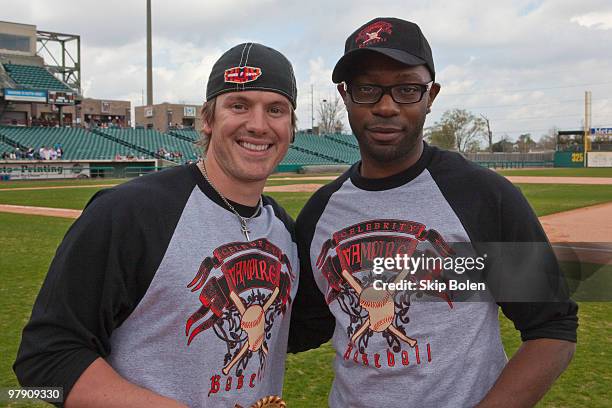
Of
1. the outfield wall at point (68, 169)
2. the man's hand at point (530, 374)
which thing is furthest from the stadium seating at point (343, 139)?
the man's hand at point (530, 374)

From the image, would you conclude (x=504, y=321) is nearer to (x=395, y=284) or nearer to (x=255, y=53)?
(x=395, y=284)

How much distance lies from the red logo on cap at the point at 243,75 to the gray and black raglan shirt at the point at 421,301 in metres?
0.62

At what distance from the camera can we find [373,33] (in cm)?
229

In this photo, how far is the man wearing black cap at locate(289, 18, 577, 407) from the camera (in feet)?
6.59

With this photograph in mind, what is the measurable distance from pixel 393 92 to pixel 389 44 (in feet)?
0.64

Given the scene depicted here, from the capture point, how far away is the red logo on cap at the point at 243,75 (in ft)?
7.16

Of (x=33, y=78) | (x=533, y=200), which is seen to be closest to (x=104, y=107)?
(x=33, y=78)

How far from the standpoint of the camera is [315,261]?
2398 millimetres

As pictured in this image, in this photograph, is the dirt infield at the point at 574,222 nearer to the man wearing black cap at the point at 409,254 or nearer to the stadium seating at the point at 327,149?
the man wearing black cap at the point at 409,254

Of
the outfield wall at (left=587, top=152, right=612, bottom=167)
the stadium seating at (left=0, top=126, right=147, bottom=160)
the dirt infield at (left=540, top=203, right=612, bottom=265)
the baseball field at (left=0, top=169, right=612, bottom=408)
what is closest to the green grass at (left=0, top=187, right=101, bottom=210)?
the baseball field at (left=0, top=169, right=612, bottom=408)

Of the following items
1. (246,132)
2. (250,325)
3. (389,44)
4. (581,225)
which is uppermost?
(389,44)

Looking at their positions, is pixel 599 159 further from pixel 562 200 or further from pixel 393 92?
pixel 393 92

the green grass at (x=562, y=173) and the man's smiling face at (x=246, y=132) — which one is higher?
the man's smiling face at (x=246, y=132)

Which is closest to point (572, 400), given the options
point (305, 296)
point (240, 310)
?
point (305, 296)
